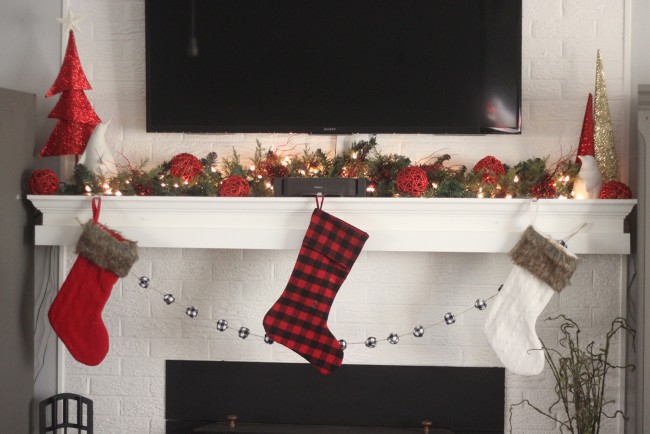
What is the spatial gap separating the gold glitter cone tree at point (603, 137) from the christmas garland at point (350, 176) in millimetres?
88

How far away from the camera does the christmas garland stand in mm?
2691

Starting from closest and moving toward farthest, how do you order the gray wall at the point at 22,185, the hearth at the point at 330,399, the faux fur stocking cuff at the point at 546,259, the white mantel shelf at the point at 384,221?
the faux fur stocking cuff at the point at 546,259 → the white mantel shelf at the point at 384,221 → the gray wall at the point at 22,185 → the hearth at the point at 330,399

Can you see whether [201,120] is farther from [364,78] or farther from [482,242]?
[482,242]

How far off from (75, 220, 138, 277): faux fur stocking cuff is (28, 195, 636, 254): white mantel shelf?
0.26ft

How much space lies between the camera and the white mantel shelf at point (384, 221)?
2648 mm

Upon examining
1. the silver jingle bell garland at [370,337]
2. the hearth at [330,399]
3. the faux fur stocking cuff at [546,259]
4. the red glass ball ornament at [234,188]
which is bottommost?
the hearth at [330,399]

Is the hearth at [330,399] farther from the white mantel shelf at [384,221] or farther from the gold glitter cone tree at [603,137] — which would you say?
the gold glitter cone tree at [603,137]

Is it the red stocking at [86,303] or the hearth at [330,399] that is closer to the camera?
the red stocking at [86,303]

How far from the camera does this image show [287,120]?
2.81m

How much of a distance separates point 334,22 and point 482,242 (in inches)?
35.4

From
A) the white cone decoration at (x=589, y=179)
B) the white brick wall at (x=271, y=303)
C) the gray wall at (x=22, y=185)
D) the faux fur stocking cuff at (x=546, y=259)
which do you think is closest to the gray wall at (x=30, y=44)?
the gray wall at (x=22, y=185)

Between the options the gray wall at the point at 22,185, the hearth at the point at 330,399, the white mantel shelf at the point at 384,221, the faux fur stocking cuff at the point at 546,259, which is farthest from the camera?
the hearth at the point at 330,399

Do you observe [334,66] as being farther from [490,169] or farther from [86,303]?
[86,303]

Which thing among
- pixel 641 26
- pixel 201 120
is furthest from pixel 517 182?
pixel 201 120
